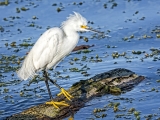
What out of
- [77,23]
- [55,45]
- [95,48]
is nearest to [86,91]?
[55,45]

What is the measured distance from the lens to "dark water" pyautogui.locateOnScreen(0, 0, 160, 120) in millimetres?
9406

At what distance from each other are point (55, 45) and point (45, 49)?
0.21 metres

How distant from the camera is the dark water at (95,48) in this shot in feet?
30.9

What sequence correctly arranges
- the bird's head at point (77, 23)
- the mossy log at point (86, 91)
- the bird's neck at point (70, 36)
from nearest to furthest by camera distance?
the mossy log at point (86, 91) < the bird's head at point (77, 23) < the bird's neck at point (70, 36)

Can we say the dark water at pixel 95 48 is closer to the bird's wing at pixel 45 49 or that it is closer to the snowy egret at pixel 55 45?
the snowy egret at pixel 55 45

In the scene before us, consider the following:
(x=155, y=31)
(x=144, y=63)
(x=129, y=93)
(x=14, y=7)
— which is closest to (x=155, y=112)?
(x=129, y=93)

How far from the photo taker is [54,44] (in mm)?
9352

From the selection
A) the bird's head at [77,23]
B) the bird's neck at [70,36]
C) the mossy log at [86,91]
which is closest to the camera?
the mossy log at [86,91]

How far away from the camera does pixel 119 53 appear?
12.3 meters

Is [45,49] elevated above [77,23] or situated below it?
below

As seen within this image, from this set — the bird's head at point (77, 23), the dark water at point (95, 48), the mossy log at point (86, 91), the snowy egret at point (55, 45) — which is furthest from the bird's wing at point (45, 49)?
the dark water at point (95, 48)

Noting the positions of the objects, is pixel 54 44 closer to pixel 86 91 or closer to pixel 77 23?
pixel 77 23

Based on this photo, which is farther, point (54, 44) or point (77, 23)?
point (54, 44)

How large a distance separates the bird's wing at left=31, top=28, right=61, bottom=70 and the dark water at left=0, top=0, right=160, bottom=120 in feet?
3.02
